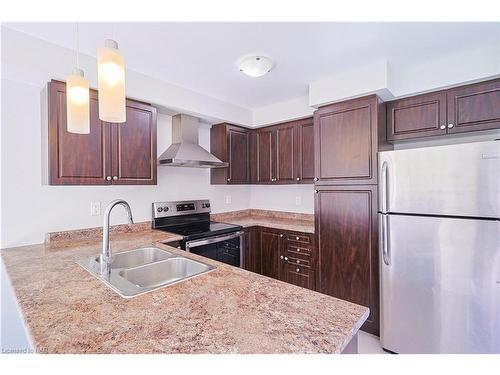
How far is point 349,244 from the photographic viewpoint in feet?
7.55

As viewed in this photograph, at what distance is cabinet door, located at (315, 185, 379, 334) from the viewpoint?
2.17m

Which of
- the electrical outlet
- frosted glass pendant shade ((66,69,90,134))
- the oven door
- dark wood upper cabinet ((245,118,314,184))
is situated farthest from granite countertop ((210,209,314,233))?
frosted glass pendant shade ((66,69,90,134))

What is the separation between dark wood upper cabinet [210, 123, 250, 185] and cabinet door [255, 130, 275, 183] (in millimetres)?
145

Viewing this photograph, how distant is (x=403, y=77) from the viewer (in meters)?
2.21

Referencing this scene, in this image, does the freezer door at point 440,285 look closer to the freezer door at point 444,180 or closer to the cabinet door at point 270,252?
the freezer door at point 444,180

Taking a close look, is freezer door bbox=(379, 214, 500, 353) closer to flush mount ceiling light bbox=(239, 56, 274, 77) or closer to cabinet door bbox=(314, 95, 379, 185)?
cabinet door bbox=(314, 95, 379, 185)

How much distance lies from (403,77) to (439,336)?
212 centimetres

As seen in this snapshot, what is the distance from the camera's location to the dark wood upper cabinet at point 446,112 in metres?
1.89

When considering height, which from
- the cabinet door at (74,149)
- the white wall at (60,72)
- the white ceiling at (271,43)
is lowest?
the cabinet door at (74,149)

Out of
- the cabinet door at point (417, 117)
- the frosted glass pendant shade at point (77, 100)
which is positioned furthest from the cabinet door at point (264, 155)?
the frosted glass pendant shade at point (77, 100)

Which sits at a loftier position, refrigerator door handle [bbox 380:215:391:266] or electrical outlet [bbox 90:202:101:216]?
electrical outlet [bbox 90:202:101:216]

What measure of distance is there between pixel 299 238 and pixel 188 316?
2.04 m

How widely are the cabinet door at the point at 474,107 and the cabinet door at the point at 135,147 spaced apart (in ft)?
8.70
